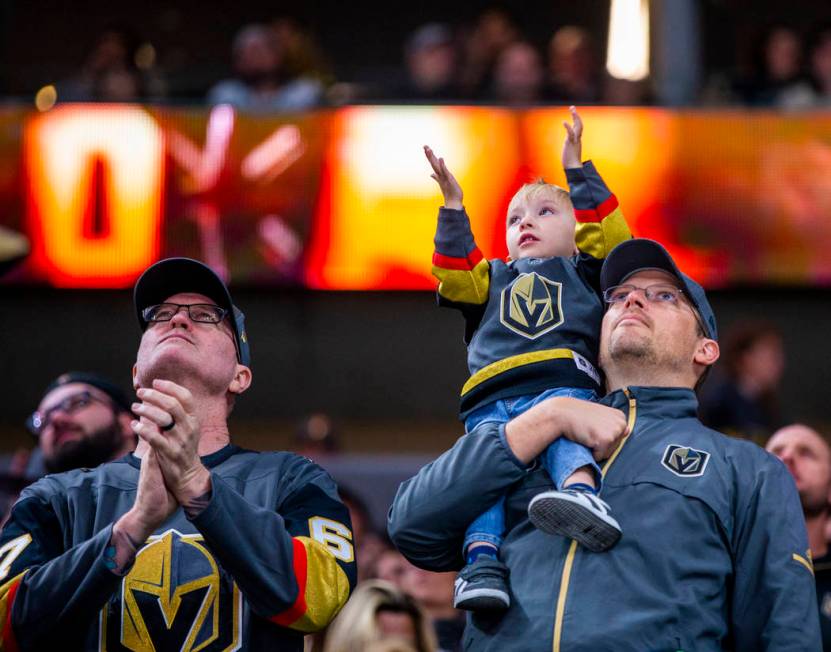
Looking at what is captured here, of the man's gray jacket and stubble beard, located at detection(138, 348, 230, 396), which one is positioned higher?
stubble beard, located at detection(138, 348, 230, 396)

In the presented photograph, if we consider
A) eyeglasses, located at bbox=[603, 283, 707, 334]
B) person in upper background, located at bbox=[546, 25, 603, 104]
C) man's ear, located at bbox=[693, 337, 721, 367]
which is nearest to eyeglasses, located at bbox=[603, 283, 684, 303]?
eyeglasses, located at bbox=[603, 283, 707, 334]

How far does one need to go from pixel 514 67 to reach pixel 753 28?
359 centimetres

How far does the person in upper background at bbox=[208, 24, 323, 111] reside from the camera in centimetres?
1001

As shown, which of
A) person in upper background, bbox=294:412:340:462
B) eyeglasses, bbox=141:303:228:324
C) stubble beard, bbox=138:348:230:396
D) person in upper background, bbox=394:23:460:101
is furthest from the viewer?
person in upper background, bbox=394:23:460:101

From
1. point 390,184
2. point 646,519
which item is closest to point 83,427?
point 646,519

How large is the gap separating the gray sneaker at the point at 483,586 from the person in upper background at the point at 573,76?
6.72 metres

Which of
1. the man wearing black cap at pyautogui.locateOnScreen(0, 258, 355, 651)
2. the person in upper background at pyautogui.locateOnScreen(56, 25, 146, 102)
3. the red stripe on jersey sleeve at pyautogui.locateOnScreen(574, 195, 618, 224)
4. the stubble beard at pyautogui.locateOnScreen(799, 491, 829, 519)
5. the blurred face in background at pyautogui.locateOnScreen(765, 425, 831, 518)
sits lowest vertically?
the stubble beard at pyautogui.locateOnScreen(799, 491, 829, 519)

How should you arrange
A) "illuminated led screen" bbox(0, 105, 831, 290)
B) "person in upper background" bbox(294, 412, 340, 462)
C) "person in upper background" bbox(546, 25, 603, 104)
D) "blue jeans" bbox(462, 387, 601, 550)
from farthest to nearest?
"person in upper background" bbox(546, 25, 603, 104) < "illuminated led screen" bbox(0, 105, 831, 290) < "person in upper background" bbox(294, 412, 340, 462) < "blue jeans" bbox(462, 387, 601, 550)

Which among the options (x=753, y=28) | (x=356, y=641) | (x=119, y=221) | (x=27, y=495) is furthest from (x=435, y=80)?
(x=27, y=495)

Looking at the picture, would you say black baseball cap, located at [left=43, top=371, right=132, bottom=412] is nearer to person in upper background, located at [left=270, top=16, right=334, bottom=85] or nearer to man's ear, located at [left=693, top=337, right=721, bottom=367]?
man's ear, located at [left=693, top=337, right=721, bottom=367]

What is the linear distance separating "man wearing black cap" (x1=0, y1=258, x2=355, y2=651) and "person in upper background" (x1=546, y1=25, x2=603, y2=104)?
6.42 meters

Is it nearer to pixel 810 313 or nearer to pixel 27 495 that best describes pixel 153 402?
pixel 27 495

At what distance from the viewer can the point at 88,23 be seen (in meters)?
13.2

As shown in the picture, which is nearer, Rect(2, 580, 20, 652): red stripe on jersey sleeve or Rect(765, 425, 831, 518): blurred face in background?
Rect(2, 580, 20, 652): red stripe on jersey sleeve
